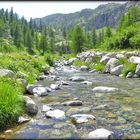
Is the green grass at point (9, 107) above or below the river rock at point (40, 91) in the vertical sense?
above

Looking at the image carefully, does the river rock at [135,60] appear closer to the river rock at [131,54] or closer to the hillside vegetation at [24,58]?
the river rock at [131,54]

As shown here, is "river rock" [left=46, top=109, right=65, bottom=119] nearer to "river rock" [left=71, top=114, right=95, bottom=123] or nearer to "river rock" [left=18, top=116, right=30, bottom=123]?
"river rock" [left=71, top=114, right=95, bottom=123]

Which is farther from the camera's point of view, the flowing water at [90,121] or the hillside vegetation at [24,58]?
the hillside vegetation at [24,58]

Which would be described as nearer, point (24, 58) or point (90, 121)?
point (90, 121)

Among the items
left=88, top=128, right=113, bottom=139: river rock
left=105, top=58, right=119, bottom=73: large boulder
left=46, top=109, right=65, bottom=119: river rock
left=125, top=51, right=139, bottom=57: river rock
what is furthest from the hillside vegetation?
left=125, top=51, right=139, bottom=57: river rock

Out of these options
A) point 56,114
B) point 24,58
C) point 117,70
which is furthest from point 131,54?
point 56,114

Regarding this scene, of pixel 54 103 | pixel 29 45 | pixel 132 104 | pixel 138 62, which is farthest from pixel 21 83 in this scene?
pixel 29 45

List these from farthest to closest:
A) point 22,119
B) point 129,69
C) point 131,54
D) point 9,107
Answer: point 131,54
point 129,69
point 22,119
point 9,107

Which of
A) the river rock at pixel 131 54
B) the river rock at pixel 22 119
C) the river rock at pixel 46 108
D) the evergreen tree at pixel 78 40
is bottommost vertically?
the evergreen tree at pixel 78 40

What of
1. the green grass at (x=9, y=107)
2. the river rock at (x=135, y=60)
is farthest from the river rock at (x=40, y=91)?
the river rock at (x=135, y=60)

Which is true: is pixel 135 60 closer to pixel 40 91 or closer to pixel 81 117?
pixel 40 91

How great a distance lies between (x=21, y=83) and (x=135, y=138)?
27.4ft

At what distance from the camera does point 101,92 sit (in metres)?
16.1

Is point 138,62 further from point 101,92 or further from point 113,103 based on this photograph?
point 113,103
